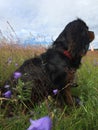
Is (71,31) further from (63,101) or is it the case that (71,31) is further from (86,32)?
(63,101)

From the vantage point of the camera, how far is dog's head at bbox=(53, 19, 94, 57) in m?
4.26

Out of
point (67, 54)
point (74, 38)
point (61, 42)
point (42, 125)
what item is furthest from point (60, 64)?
point (42, 125)

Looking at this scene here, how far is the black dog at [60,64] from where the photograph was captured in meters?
3.57

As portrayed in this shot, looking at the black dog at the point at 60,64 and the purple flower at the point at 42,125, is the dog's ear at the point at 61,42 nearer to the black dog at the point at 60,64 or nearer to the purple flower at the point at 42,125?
the black dog at the point at 60,64

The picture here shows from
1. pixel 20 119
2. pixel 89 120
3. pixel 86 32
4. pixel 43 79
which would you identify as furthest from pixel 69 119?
pixel 86 32

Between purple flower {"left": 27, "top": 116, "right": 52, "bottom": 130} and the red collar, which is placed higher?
purple flower {"left": 27, "top": 116, "right": 52, "bottom": 130}

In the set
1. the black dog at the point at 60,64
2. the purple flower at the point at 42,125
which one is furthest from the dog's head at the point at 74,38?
the purple flower at the point at 42,125

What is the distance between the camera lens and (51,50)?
13.6 ft

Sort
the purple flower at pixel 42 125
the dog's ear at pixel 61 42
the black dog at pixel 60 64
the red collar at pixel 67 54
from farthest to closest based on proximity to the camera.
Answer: the dog's ear at pixel 61 42 → the red collar at pixel 67 54 → the black dog at pixel 60 64 → the purple flower at pixel 42 125

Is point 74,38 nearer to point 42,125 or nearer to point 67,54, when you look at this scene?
point 67,54

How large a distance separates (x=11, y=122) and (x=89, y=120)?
551 mm

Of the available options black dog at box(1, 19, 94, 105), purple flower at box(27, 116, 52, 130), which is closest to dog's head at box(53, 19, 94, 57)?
black dog at box(1, 19, 94, 105)

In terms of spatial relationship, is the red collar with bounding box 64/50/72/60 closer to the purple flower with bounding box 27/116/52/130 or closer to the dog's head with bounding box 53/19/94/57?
the dog's head with bounding box 53/19/94/57

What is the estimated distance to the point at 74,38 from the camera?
14.1ft
